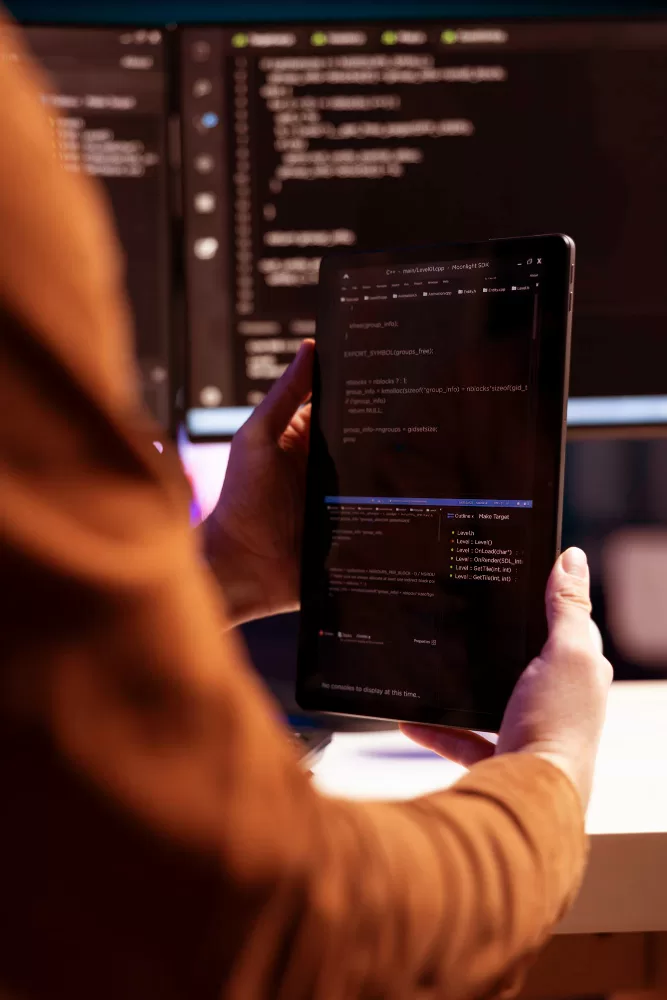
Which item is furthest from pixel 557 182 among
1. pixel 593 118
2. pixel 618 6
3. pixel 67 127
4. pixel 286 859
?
pixel 286 859

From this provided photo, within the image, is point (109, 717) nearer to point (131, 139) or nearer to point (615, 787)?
point (615, 787)

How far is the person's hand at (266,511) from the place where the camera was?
2.47 ft

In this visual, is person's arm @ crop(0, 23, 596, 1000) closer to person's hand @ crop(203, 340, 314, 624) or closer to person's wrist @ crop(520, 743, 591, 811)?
person's wrist @ crop(520, 743, 591, 811)

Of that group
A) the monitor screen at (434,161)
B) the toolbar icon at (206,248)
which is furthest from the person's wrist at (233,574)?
the toolbar icon at (206,248)

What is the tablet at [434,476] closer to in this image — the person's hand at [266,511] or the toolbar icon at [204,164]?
the person's hand at [266,511]

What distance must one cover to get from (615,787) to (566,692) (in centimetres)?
18

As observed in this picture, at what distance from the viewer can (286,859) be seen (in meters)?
0.24

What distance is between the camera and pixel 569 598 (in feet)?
1.72

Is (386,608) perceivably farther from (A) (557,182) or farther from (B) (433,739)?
(A) (557,182)

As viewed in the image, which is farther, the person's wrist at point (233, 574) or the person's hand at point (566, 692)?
the person's wrist at point (233, 574)

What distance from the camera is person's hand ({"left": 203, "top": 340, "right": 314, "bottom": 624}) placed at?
0.75 meters

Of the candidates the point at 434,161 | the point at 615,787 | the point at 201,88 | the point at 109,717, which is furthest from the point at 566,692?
the point at 201,88

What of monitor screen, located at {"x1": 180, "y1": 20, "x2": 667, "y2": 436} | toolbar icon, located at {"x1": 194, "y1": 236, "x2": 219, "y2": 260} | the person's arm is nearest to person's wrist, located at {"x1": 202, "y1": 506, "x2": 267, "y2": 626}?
monitor screen, located at {"x1": 180, "y1": 20, "x2": 667, "y2": 436}

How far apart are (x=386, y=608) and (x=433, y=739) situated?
0.33 ft
